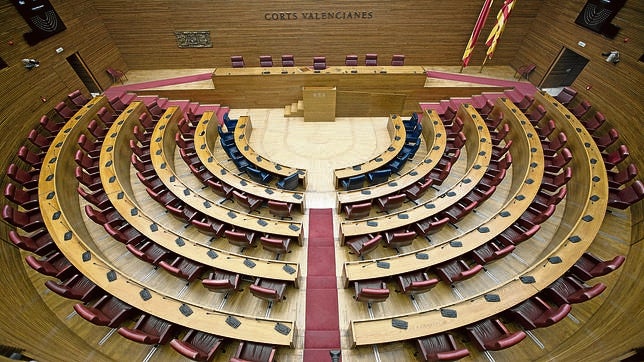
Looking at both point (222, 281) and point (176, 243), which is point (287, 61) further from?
point (222, 281)

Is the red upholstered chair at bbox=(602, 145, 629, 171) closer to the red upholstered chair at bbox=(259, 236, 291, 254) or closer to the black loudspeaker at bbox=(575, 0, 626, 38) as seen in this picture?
the black loudspeaker at bbox=(575, 0, 626, 38)

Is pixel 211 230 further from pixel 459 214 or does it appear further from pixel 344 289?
pixel 459 214

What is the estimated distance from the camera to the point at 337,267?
17.4 ft

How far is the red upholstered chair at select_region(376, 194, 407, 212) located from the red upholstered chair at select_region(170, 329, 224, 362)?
396cm

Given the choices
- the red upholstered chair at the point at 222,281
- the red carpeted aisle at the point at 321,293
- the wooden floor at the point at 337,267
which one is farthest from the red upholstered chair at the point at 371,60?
the red upholstered chair at the point at 222,281

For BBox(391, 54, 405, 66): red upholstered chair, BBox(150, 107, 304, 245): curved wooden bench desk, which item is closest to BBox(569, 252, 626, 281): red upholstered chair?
BBox(150, 107, 304, 245): curved wooden bench desk

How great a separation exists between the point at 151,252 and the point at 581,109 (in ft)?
36.6

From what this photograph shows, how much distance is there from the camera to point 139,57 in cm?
1012

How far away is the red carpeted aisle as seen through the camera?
167 inches

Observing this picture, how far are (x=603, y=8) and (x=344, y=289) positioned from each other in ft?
31.4

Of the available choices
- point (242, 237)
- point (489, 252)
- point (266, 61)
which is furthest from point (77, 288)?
point (266, 61)

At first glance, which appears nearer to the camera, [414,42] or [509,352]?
[509,352]

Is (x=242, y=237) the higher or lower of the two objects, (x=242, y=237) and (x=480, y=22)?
the lower

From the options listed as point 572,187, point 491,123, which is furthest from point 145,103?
point 572,187
